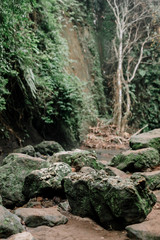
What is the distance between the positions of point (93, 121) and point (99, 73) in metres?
4.10

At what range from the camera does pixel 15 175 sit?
3.63 meters

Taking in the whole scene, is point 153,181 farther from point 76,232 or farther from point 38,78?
point 38,78

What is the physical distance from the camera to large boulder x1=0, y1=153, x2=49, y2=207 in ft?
11.0

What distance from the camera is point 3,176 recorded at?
3.54 metres

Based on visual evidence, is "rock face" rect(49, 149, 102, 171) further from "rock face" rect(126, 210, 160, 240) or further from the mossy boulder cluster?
"rock face" rect(126, 210, 160, 240)

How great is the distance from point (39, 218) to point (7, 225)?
524 millimetres

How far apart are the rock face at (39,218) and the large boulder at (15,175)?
0.70 m

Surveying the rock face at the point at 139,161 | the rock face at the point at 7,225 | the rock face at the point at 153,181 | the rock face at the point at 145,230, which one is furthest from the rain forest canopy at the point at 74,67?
the rock face at the point at 145,230

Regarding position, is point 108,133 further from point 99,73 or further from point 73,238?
point 73,238

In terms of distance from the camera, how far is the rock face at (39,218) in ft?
8.24

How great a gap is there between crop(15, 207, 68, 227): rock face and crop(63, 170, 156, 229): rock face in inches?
13.8

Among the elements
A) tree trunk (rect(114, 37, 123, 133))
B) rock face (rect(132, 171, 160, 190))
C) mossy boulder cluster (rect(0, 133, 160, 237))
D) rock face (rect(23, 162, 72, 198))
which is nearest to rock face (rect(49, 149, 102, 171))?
mossy boulder cluster (rect(0, 133, 160, 237))

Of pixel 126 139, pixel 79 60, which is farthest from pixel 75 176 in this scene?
pixel 79 60

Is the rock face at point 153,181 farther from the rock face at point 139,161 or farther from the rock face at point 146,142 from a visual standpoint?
the rock face at point 146,142
